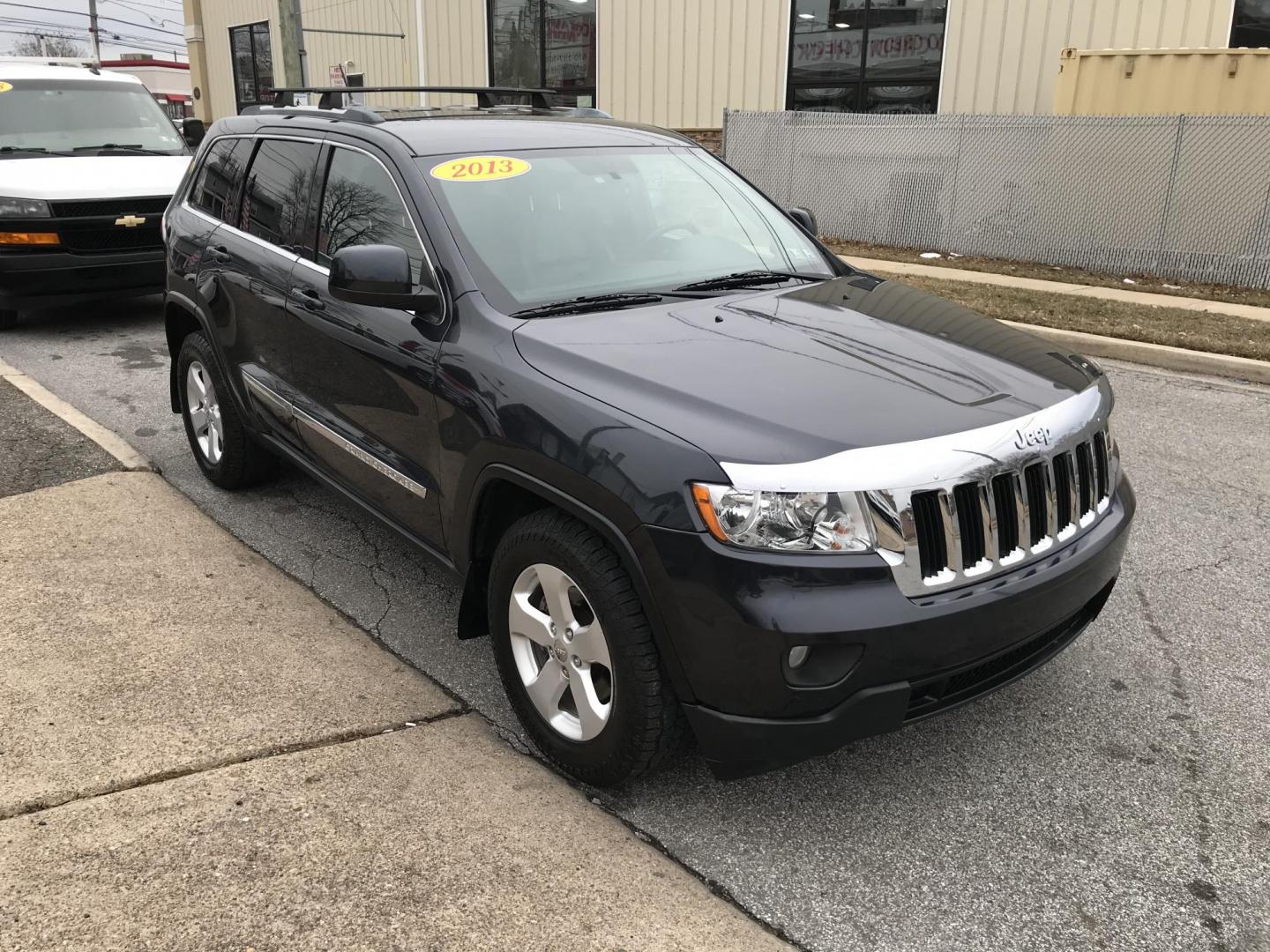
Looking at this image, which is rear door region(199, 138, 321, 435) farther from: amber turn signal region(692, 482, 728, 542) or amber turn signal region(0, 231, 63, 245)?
amber turn signal region(0, 231, 63, 245)

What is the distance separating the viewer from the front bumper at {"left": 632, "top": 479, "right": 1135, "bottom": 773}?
7.75 ft

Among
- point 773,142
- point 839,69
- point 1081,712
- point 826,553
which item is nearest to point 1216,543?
point 1081,712

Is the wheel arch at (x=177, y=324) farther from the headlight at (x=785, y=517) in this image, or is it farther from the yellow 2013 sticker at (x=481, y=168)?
the headlight at (x=785, y=517)

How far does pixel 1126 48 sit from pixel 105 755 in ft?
43.2

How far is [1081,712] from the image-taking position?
3.28 meters

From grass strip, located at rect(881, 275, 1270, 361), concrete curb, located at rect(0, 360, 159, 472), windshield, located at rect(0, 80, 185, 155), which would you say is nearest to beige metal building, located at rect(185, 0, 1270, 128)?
grass strip, located at rect(881, 275, 1270, 361)

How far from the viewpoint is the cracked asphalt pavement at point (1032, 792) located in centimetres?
246

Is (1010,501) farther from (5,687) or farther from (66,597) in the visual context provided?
(66,597)

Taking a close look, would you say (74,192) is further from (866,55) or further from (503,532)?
(866,55)

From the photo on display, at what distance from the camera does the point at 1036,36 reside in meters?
13.0

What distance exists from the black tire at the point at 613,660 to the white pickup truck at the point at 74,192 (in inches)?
275

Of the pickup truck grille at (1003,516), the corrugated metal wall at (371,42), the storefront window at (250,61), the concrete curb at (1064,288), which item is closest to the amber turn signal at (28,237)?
the concrete curb at (1064,288)

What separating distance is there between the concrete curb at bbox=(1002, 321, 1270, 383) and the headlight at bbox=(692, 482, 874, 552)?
5541mm

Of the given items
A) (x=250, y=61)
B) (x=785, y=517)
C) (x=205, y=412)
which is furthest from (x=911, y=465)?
(x=250, y=61)
